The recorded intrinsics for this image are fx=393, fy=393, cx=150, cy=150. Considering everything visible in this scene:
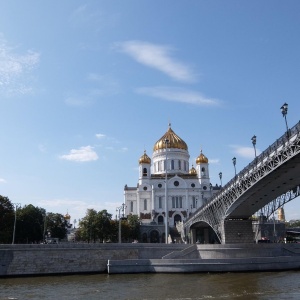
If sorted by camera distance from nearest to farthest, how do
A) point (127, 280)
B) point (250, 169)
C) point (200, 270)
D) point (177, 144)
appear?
point (127, 280) < point (250, 169) < point (200, 270) < point (177, 144)

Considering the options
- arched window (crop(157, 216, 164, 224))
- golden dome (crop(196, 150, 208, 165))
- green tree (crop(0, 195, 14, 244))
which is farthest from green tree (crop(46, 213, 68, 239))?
golden dome (crop(196, 150, 208, 165))

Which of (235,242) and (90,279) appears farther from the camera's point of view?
(235,242)

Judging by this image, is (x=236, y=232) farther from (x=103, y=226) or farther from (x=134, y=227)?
(x=134, y=227)

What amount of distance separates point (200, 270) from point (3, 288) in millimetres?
17153

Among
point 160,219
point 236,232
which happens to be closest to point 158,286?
point 236,232

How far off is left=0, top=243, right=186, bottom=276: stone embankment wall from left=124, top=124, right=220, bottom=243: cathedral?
38604 millimetres

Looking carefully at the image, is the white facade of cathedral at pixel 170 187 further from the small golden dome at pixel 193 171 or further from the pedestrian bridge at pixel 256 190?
the pedestrian bridge at pixel 256 190

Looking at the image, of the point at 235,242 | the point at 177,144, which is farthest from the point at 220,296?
the point at 177,144

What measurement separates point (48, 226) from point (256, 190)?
147 ft

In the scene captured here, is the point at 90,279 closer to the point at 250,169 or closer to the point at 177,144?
the point at 250,169

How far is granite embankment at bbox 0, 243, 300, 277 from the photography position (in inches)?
1406

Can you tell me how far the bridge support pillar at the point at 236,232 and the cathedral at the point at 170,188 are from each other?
3553cm

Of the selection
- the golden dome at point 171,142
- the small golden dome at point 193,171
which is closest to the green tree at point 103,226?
the golden dome at point 171,142

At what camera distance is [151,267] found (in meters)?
36.4
